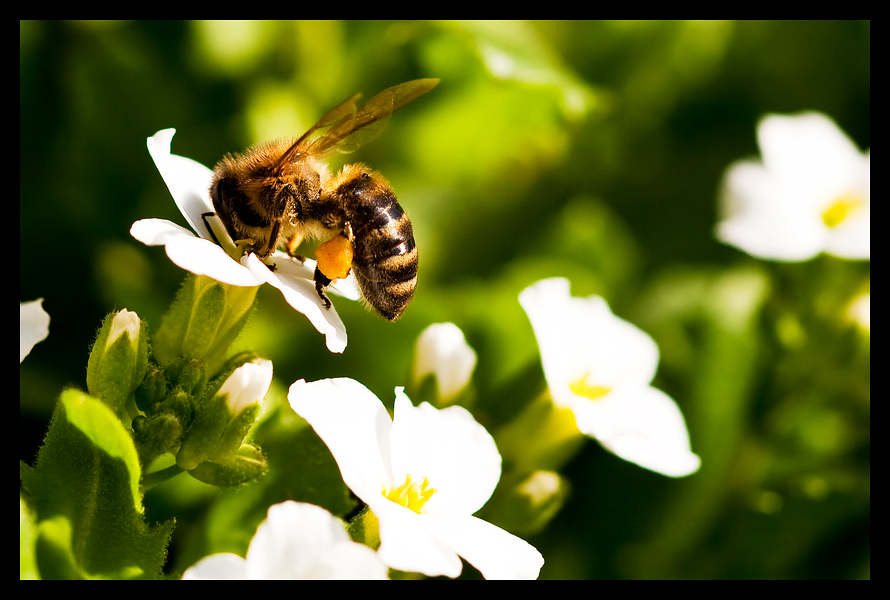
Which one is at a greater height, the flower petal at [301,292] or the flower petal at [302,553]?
the flower petal at [301,292]

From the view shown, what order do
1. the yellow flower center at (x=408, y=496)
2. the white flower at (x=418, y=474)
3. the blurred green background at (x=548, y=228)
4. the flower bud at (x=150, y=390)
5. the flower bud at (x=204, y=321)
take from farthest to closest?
1. the blurred green background at (x=548, y=228)
2. the flower bud at (x=204, y=321)
3. the flower bud at (x=150, y=390)
4. the yellow flower center at (x=408, y=496)
5. the white flower at (x=418, y=474)

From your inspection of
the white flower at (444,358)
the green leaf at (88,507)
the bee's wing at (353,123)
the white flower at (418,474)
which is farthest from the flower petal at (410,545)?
the bee's wing at (353,123)

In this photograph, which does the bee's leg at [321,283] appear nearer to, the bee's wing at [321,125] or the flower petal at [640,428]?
the bee's wing at [321,125]

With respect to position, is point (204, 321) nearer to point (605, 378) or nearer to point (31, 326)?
point (31, 326)

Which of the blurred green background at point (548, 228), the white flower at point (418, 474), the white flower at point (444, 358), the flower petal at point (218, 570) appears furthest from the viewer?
the blurred green background at point (548, 228)

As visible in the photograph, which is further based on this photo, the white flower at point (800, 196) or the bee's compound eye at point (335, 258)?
the white flower at point (800, 196)

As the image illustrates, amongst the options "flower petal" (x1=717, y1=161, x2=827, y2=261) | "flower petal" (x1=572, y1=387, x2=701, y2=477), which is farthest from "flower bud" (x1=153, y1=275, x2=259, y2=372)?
"flower petal" (x1=717, y1=161, x2=827, y2=261)
